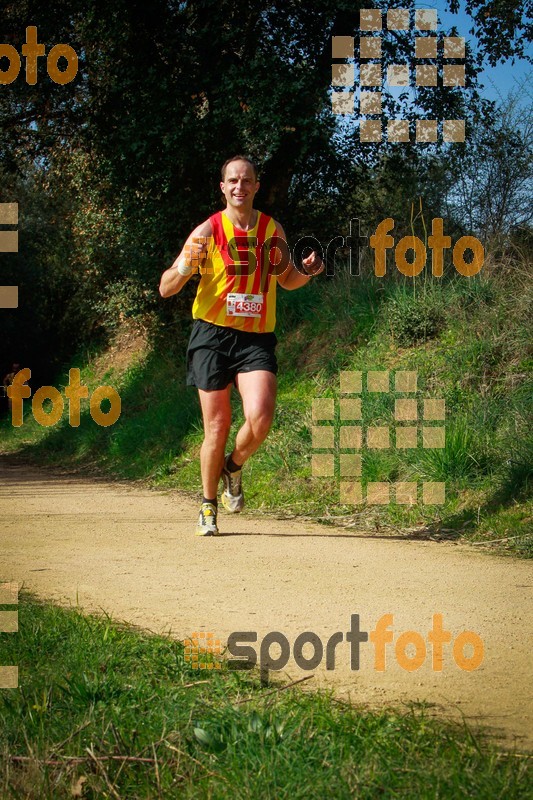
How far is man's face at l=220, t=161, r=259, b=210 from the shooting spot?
639 centimetres

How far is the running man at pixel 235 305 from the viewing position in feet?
21.2

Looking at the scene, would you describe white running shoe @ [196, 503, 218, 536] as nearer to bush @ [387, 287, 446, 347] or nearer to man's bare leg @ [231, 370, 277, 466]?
man's bare leg @ [231, 370, 277, 466]

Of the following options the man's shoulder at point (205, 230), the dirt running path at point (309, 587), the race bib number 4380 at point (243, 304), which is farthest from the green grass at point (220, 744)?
the man's shoulder at point (205, 230)

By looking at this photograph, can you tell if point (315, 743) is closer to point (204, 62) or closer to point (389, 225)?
point (389, 225)

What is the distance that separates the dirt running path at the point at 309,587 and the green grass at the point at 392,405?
76 centimetres

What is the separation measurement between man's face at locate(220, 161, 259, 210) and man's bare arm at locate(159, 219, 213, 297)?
261 mm

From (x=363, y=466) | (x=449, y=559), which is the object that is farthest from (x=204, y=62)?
(x=449, y=559)

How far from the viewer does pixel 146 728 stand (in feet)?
8.81

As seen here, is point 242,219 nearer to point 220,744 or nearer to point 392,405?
point 392,405

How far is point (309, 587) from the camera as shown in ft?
15.6

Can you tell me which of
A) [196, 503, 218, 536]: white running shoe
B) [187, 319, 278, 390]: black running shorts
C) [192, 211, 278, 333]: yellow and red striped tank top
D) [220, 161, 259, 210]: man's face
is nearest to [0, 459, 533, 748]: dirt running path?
[196, 503, 218, 536]: white running shoe

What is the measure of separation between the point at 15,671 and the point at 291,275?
4.09 meters

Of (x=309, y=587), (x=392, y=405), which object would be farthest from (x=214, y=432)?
(x=392, y=405)

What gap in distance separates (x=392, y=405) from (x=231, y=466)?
216 centimetres
